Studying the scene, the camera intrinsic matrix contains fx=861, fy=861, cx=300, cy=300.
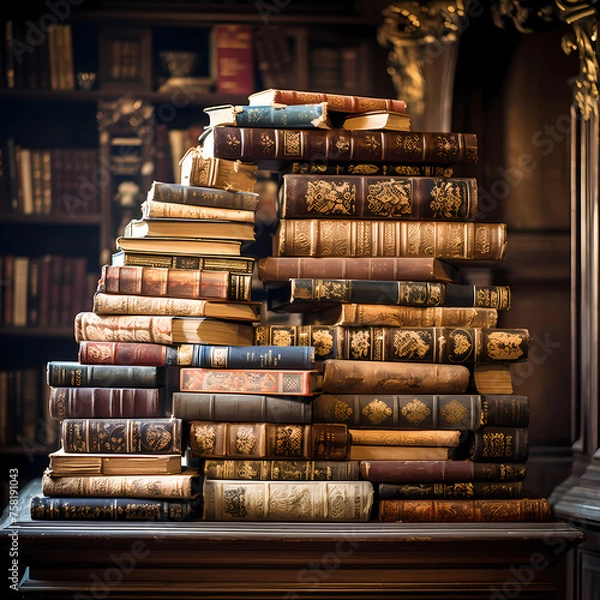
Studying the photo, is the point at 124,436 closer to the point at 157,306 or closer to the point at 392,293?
the point at 157,306

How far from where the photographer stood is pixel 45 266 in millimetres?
3180

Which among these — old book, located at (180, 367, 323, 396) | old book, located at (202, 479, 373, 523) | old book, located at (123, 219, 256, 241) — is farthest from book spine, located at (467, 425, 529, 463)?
old book, located at (123, 219, 256, 241)

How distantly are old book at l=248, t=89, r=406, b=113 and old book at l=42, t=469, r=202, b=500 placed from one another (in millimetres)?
738

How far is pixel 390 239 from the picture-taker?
1667 millimetres

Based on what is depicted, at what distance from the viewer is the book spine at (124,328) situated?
156 cm

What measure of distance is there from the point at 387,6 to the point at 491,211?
89cm

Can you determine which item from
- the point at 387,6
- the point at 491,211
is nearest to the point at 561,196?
the point at 491,211

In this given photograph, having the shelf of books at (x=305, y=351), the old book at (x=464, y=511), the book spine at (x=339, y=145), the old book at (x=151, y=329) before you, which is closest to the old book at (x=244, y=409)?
the shelf of books at (x=305, y=351)

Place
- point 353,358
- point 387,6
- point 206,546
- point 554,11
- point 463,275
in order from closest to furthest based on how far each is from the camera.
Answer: point 206,546
point 353,358
point 554,11
point 463,275
point 387,6

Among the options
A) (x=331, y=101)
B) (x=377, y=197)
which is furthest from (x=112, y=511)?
(x=331, y=101)

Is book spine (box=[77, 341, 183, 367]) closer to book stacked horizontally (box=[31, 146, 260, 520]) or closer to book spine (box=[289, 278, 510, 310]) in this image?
book stacked horizontally (box=[31, 146, 260, 520])

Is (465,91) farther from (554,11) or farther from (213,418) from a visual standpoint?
(213,418)

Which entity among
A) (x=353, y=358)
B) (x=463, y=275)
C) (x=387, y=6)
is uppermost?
(x=387, y=6)

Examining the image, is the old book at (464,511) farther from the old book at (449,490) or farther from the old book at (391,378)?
the old book at (391,378)
